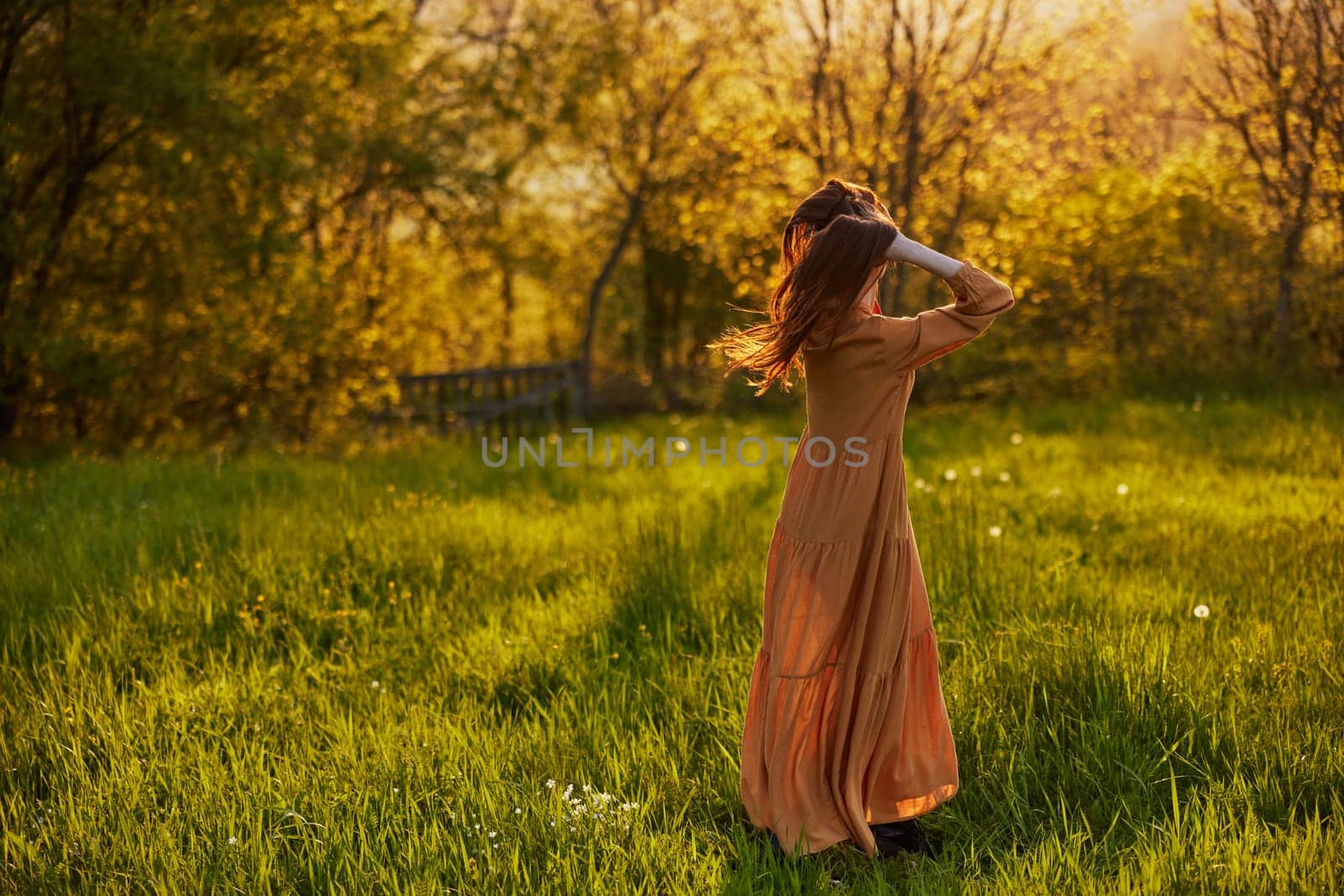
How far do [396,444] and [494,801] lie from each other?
8347 millimetres

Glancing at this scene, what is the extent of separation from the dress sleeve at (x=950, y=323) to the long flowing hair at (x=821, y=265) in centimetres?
16

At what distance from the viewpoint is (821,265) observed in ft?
8.33

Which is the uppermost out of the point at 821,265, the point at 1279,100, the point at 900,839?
the point at 1279,100

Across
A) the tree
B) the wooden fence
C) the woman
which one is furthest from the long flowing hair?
the wooden fence

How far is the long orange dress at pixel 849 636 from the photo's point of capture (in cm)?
266

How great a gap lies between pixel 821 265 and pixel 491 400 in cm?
1100

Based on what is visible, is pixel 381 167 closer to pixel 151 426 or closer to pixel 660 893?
pixel 151 426

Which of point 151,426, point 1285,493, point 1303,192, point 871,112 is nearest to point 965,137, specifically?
point 871,112

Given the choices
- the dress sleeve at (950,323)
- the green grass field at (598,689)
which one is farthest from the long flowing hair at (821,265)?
the green grass field at (598,689)

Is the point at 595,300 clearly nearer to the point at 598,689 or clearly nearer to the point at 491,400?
the point at 491,400

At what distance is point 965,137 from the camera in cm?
1130

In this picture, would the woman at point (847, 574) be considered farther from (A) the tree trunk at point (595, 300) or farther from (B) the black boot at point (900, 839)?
(A) the tree trunk at point (595, 300)

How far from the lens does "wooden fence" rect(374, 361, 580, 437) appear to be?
1256 centimetres

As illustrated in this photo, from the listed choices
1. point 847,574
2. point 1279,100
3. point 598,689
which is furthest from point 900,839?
point 1279,100
